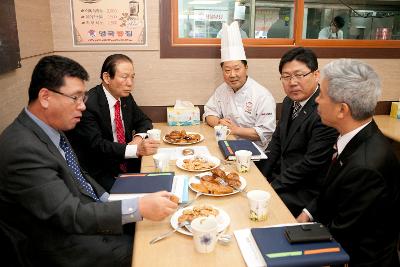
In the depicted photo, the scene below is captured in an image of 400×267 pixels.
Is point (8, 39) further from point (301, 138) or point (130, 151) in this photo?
point (301, 138)

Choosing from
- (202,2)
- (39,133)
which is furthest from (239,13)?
(39,133)

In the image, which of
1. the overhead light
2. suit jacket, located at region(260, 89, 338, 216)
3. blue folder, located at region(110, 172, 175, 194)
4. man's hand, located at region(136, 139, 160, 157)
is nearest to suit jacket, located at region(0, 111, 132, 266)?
→ blue folder, located at region(110, 172, 175, 194)

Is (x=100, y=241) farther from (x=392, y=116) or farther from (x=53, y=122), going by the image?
(x=392, y=116)

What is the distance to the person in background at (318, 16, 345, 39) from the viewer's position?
3212mm

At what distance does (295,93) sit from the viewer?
207 cm

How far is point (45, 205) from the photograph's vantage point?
1.12 meters

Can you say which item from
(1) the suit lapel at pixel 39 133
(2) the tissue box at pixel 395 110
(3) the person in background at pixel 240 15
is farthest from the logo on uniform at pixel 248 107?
(1) the suit lapel at pixel 39 133

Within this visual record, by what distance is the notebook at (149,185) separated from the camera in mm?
1470

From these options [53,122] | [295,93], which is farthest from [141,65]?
[53,122]

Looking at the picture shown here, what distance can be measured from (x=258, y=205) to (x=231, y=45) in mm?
1678

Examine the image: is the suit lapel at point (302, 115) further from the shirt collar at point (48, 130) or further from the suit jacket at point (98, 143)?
the shirt collar at point (48, 130)

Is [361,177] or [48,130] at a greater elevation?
[48,130]

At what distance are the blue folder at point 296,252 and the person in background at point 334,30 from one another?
8.08ft

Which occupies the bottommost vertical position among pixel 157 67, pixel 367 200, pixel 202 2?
pixel 367 200
